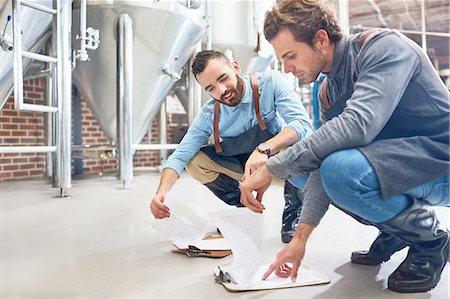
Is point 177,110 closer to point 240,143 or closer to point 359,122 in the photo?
point 240,143

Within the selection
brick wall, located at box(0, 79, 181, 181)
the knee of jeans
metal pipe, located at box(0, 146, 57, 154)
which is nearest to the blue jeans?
the knee of jeans

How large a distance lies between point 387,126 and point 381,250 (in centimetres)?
36

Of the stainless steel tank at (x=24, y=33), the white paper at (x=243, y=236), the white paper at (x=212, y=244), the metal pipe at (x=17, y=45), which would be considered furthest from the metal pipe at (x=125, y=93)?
the white paper at (x=243, y=236)

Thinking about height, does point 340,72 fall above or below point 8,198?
above

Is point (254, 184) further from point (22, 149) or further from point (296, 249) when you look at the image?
point (22, 149)

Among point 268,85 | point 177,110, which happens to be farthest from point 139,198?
point 177,110

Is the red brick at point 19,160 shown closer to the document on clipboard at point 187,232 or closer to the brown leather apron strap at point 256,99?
the document on clipboard at point 187,232

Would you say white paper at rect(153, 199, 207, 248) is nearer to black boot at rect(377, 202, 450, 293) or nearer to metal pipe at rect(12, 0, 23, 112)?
black boot at rect(377, 202, 450, 293)

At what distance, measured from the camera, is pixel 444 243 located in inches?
34.1

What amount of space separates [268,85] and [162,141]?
8.82ft

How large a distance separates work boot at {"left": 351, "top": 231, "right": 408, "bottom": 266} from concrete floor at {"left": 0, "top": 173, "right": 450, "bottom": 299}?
22 mm

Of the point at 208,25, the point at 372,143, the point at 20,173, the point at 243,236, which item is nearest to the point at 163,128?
the point at 208,25

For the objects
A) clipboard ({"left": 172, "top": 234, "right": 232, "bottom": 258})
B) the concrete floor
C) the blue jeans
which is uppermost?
the blue jeans

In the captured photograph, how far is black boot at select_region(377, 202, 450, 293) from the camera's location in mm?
811
